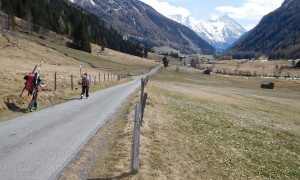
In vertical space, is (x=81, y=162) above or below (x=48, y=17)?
below

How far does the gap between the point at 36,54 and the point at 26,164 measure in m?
97.8

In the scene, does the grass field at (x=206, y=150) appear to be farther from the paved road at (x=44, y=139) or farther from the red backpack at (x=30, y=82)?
the red backpack at (x=30, y=82)

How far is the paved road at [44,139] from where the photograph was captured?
12191 millimetres

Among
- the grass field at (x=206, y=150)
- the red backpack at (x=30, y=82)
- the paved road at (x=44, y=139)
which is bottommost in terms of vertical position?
the grass field at (x=206, y=150)

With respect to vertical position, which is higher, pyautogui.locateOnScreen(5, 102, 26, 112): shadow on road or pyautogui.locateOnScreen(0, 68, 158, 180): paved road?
pyautogui.locateOnScreen(5, 102, 26, 112): shadow on road

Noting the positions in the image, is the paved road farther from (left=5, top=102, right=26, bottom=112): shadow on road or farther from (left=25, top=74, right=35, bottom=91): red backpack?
(left=25, top=74, right=35, bottom=91): red backpack

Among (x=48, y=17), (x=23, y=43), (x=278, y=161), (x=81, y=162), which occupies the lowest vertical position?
(x=278, y=161)

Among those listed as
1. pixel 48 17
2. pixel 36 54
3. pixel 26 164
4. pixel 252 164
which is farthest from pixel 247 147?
pixel 48 17

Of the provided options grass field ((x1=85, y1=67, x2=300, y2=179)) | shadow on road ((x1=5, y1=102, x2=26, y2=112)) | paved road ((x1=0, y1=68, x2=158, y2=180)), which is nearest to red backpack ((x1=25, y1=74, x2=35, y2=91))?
shadow on road ((x1=5, y1=102, x2=26, y2=112))

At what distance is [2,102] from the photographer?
77.7ft

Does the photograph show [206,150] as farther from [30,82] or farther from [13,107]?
[13,107]

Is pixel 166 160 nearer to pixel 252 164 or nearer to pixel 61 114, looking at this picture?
pixel 252 164

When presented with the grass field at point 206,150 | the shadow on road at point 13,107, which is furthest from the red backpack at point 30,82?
the grass field at point 206,150

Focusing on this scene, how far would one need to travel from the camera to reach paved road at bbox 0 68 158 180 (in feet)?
40.0
